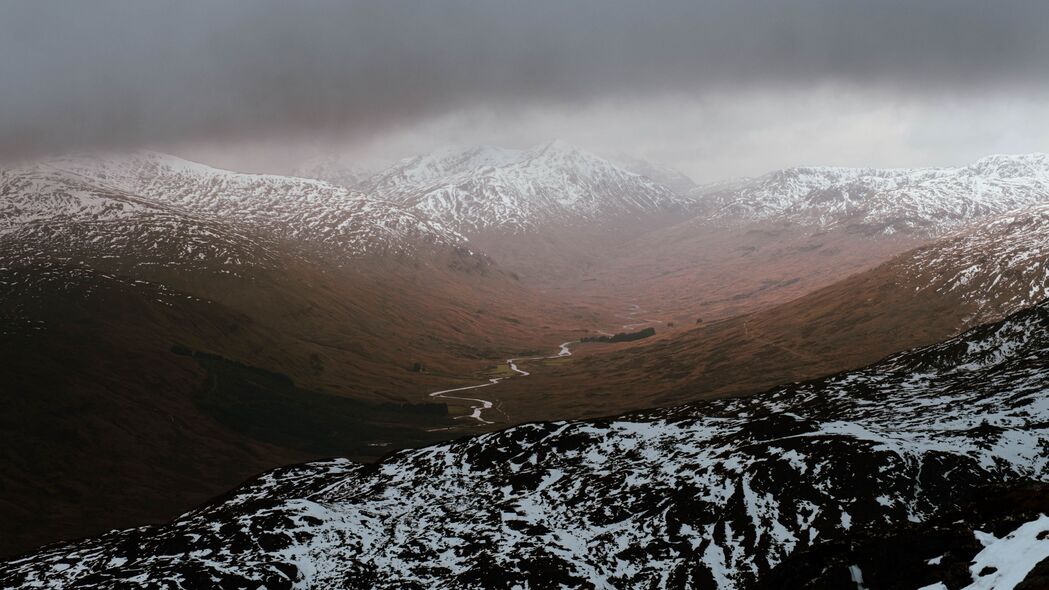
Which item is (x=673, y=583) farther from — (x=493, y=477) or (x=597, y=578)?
(x=493, y=477)

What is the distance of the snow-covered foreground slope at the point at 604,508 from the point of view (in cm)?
8981

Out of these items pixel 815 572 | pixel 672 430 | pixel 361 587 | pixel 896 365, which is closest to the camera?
pixel 815 572

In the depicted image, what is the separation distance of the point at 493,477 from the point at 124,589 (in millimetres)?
60516

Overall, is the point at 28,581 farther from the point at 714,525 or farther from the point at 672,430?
the point at 672,430

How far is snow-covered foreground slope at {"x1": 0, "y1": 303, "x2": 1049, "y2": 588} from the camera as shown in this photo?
89812mm

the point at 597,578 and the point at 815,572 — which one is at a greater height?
the point at 815,572

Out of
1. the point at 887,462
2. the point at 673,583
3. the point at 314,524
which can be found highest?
the point at 314,524

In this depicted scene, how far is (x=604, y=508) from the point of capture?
4193 inches

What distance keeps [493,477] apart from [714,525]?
4619 centimetres

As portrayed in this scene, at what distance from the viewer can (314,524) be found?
107 meters

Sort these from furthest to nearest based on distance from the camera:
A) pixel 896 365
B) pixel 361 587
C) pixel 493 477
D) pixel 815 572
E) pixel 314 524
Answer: pixel 896 365, pixel 493 477, pixel 314 524, pixel 361 587, pixel 815 572

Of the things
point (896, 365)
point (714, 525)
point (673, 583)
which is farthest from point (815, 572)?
point (896, 365)

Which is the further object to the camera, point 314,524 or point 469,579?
point 314,524

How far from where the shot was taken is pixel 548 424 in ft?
491
